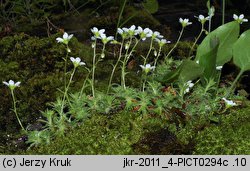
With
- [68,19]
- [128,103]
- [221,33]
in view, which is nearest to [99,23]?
[68,19]

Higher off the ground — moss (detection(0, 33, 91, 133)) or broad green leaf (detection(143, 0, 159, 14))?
broad green leaf (detection(143, 0, 159, 14))

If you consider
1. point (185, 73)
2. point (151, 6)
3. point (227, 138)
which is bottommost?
point (227, 138)

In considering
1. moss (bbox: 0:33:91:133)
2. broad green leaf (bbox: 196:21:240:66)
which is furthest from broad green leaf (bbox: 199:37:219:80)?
moss (bbox: 0:33:91:133)

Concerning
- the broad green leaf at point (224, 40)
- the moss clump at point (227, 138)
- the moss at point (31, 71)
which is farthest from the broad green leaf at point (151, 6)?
the moss clump at point (227, 138)

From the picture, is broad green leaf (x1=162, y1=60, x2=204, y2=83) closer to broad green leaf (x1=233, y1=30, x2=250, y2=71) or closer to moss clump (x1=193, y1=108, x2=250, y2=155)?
broad green leaf (x1=233, y1=30, x2=250, y2=71)

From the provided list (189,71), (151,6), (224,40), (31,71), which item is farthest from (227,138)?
(151,6)

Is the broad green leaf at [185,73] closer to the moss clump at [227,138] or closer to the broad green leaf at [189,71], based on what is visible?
the broad green leaf at [189,71]

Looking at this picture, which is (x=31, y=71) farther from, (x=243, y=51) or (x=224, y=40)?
(x=243, y=51)

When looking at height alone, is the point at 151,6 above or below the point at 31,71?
above
